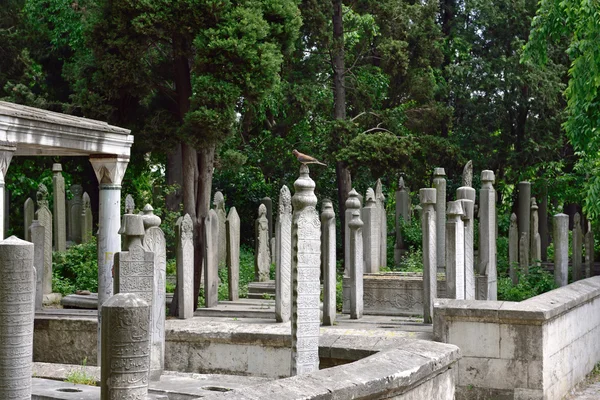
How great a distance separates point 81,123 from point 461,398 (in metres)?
5.40

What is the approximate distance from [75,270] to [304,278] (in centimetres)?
1082

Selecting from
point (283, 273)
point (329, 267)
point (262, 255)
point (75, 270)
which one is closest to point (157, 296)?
point (283, 273)

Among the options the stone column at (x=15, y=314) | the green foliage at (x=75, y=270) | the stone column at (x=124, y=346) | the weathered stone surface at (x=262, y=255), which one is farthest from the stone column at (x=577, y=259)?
the stone column at (x=124, y=346)

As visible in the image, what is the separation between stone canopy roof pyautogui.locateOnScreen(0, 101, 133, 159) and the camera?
9930 millimetres

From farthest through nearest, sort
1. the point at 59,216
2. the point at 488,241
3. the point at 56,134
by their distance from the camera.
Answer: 1. the point at 59,216
2. the point at 488,241
3. the point at 56,134

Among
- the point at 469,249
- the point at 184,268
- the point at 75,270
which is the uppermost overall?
the point at 469,249

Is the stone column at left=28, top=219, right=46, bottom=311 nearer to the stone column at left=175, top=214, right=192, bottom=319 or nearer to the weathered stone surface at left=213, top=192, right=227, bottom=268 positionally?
the stone column at left=175, top=214, right=192, bottom=319

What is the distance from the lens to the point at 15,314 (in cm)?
614

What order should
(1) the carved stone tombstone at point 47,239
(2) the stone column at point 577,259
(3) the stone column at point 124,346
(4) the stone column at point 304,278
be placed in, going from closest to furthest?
(3) the stone column at point 124,346 < (4) the stone column at point 304,278 < (1) the carved stone tombstone at point 47,239 < (2) the stone column at point 577,259

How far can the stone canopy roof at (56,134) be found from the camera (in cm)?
993

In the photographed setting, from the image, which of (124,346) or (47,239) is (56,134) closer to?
(47,239)

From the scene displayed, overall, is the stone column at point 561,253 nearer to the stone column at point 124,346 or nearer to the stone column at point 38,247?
the stone column at point 38,247

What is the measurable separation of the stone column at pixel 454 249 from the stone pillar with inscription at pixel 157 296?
11.3ft

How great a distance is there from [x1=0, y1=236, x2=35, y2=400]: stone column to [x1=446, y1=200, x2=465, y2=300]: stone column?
5.95 metres
